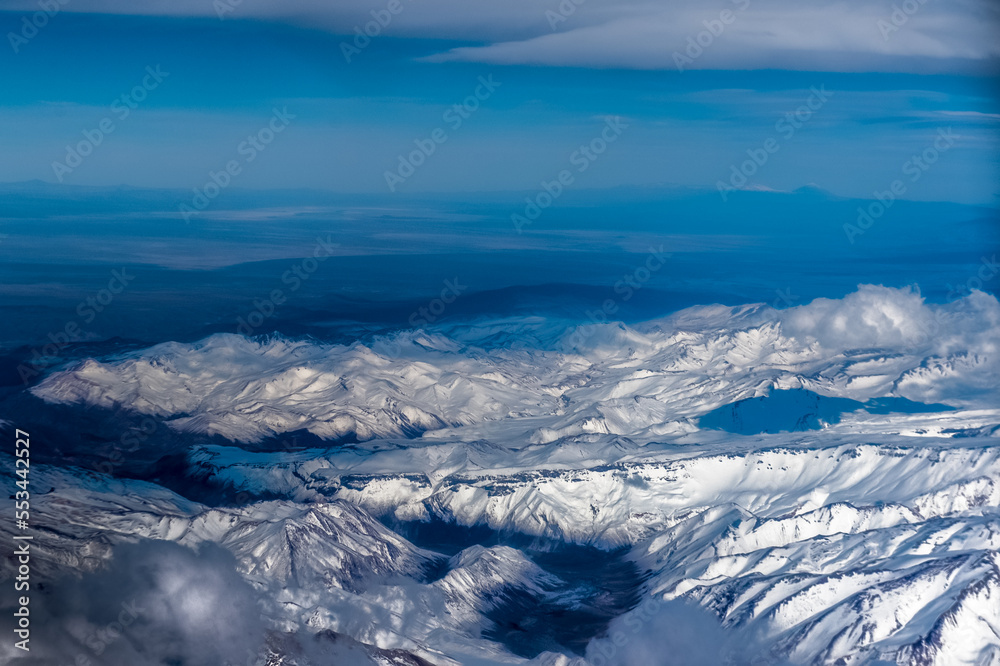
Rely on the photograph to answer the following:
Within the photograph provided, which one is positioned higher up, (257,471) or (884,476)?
(884,476)

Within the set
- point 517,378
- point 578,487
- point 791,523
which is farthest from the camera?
point 517,378

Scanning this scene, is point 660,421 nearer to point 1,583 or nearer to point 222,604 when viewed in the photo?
point 222,604

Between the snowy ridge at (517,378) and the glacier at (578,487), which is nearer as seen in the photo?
the glacier at (578,487)

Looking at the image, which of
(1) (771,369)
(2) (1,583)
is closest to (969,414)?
(1) (771,369)

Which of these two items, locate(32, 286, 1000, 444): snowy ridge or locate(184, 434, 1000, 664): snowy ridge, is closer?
locate(184, 434, 1000, 664): snowy ridge

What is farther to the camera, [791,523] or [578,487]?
[578,487]

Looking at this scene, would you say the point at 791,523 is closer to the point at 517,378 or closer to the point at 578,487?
the point at 578,487

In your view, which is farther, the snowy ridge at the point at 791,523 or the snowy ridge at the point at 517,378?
the snowy ridge at the point at 517,378

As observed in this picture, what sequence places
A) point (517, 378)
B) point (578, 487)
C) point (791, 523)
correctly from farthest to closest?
point (517, 378) < point (578, 487) < point (791, 523)

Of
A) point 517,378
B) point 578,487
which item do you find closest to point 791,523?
point 578,487

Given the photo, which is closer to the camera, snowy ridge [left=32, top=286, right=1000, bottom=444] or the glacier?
the glacier

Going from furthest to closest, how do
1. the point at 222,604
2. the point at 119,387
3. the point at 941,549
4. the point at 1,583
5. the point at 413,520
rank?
the point at 119,387, the point at 413,520, the point at 941,549, the point at 222,604, the point at 1,583
